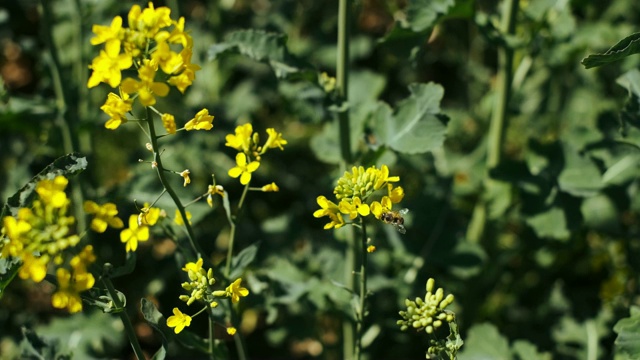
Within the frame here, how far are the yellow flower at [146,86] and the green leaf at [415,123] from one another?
0.95 metres

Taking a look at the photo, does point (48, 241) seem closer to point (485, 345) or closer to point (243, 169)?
point (243, 169)

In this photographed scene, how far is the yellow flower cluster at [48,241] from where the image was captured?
1.37 metres

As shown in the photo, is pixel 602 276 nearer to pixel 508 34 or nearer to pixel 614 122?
pixel 614 122

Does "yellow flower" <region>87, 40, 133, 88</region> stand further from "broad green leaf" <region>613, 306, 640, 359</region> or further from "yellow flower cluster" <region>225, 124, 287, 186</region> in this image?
"broad green leaf" <region>613, 306, 640, 359</region>

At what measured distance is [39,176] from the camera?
164 cm

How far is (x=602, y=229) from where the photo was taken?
2701mm

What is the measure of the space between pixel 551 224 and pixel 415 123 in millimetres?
642

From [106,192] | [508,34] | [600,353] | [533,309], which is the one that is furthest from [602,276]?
[106,192]

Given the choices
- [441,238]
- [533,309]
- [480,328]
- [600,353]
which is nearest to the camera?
[480,328]

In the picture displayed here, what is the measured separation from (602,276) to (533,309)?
35 cm

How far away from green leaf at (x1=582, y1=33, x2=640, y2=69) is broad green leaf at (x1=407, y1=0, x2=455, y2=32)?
575mm

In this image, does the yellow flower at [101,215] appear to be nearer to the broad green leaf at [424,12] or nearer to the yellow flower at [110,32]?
the yellow flower at [110,32]

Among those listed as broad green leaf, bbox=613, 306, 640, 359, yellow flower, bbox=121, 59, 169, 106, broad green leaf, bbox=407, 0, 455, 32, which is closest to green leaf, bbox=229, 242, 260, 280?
yellow flower, bbox=121, 59, 169, 106

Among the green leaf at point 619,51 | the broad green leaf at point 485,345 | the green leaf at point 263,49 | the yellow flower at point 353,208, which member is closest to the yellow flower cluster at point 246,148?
the yellow flower at point 353,208
